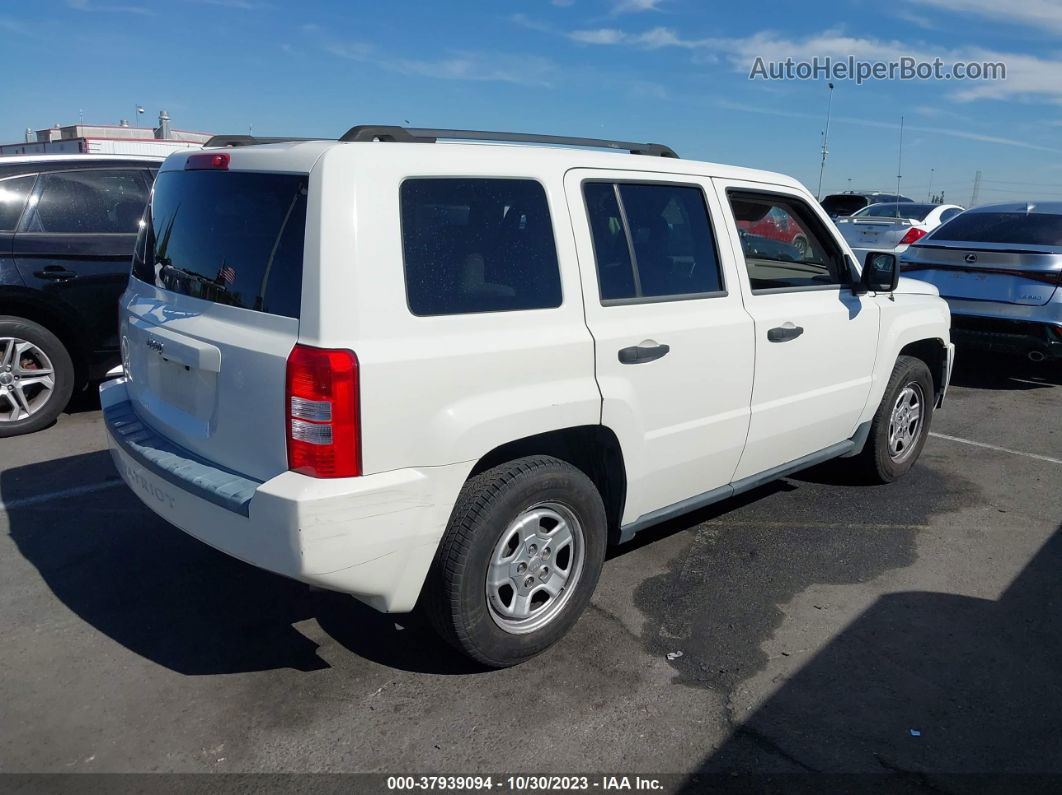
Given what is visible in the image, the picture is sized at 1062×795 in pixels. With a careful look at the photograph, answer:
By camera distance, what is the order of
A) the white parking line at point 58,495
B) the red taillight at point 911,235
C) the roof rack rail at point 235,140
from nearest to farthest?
the roof rack rail at point 235,140 → the white parking line at point 58,495 → the red taillight at point 911,235

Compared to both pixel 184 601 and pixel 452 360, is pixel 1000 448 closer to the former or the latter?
pixel 452 360

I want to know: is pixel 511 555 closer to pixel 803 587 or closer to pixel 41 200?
pixel 803 587


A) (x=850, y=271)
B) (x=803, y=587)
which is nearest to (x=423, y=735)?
(x=803, y=587)

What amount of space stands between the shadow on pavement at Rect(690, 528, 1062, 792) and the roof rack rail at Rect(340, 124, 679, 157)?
2290mm

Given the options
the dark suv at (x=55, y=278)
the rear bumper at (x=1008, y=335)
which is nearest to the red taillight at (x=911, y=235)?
the rear bumper at (x=1008, y=335)

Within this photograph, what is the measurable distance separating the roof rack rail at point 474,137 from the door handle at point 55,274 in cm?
403

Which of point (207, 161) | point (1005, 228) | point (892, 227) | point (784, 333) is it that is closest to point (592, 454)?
point (784, 333)

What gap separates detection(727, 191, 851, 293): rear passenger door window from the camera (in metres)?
4.07

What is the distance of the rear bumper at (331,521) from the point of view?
262cm

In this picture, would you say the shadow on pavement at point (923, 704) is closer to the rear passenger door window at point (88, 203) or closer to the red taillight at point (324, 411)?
the red taillight at point (324, 411)

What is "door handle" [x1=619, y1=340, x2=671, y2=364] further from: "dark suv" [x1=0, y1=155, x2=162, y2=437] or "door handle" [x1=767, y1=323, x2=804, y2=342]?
"dark suv" [x1=0, y1=155, x2=162, y2=437]

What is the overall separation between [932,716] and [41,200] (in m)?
6.31

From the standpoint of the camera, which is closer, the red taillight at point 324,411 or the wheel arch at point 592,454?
the red taillight at point 324,411

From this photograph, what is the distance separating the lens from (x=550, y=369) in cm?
308
